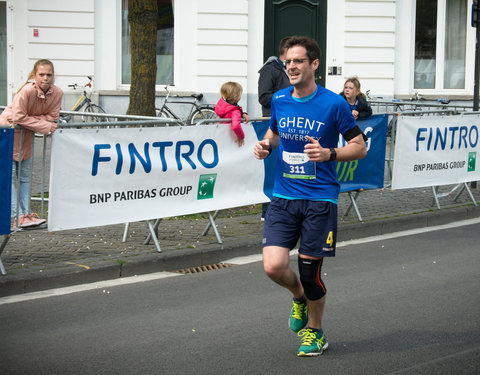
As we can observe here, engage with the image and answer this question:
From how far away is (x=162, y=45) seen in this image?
71.8 feet

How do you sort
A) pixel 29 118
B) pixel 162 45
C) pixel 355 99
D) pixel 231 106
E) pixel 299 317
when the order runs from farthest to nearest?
pixel 162 45 < pixel 355 99 < pixel 231 106 < pixel 29 118 < pixel 299 317

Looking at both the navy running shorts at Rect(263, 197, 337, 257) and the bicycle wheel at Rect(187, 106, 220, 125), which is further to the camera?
the bicycle wheel at Rect(187, 106, 220, 125)

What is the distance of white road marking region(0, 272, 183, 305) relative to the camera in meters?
7.04

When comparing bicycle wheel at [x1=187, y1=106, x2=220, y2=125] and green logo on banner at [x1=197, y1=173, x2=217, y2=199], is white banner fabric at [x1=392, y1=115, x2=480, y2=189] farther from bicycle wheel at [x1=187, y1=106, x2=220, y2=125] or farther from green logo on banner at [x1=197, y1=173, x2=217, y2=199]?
bicycle wheel at [x1=187, y1=106, x2=220, y2=125]

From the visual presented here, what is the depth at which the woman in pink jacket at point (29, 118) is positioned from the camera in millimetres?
8008

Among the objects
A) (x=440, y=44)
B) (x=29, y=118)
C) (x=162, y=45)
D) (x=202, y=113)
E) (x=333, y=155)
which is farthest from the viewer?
(x=440, y=44)

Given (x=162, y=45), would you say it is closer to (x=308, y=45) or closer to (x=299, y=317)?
(x=308, y=45)

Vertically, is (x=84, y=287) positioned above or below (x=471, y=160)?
below

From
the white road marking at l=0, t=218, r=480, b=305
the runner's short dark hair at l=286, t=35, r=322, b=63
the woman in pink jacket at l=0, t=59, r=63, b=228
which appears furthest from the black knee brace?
the woman in pink jacket at l=0, t=59, r=63, b=228

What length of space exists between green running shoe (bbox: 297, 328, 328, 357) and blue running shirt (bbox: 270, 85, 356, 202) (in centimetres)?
89

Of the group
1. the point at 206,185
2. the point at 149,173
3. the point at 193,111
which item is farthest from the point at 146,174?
the point at 193,111

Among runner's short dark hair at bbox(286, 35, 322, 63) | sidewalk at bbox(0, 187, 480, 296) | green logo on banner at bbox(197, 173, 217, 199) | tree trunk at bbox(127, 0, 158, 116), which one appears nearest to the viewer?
runner's short dark hair at bbox(286, 35, 322, 63)

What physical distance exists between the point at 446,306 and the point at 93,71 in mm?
15638

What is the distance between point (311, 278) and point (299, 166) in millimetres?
724
